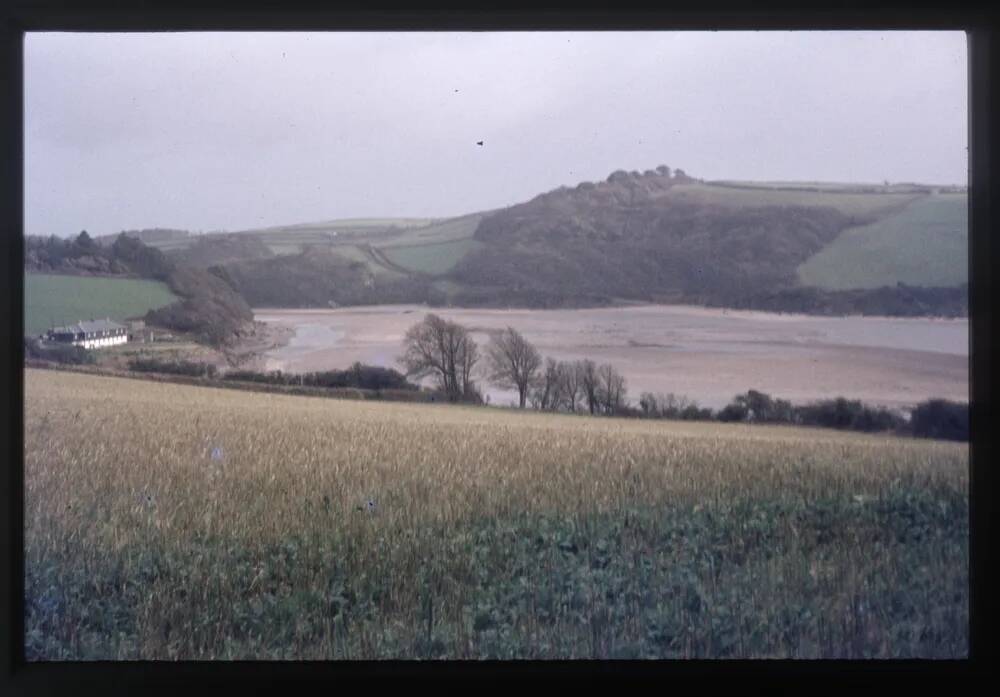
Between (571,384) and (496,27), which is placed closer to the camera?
(496,27)

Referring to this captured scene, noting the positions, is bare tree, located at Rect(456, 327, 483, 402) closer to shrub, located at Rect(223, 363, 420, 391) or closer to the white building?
shrub, located at Rect(223, 363, 420, 391)

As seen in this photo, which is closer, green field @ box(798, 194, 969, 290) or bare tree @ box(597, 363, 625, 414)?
green field @ box(798, 194, 969, 290)

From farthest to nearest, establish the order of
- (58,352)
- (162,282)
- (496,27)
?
(162,282) < (58,352) < (496,27)

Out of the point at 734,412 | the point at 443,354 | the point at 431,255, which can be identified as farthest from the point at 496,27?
the point at 734,412

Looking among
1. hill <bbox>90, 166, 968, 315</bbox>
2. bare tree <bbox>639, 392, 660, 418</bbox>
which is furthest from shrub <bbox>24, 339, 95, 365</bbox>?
bare tree <bbox>639, 392, 660, 418</bbox>

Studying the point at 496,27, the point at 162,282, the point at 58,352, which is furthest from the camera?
the point at 162,282

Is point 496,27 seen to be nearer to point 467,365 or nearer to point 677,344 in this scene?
point 467,365
